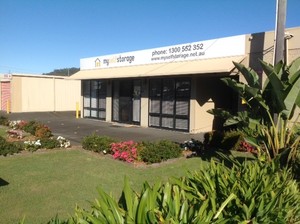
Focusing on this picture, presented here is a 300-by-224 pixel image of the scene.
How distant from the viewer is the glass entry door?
62.9ft

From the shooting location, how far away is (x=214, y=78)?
54.8 ft

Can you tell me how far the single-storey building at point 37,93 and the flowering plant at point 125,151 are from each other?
755 inches

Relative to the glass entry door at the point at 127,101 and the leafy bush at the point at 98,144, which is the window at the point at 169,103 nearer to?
the glass entry door at the point at 127,101

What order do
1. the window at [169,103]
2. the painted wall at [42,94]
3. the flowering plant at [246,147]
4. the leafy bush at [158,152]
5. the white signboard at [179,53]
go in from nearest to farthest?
1. the leafy bush at [158,152]
2. the flowering plant at [246,147]
3. the white signboard at [179,53]
4. the window at [169,103]
5. the painted wall at [42,94]

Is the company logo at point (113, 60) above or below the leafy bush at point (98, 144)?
above

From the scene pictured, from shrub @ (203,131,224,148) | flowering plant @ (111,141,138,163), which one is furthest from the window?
flowering plant @ (111,141,138,163)

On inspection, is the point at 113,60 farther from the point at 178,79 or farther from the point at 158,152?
the point at 158,152

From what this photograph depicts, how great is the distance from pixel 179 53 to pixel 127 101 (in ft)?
15.2

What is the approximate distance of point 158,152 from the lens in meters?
9.42

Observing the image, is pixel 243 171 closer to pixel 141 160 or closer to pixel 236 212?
pixel 236 212

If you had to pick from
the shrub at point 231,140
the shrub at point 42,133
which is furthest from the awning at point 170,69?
the shrub at point 42,133

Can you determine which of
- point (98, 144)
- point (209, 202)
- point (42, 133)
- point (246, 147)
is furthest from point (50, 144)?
point (209, 202)

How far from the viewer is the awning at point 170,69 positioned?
13.8 m

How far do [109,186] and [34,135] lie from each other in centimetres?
823
